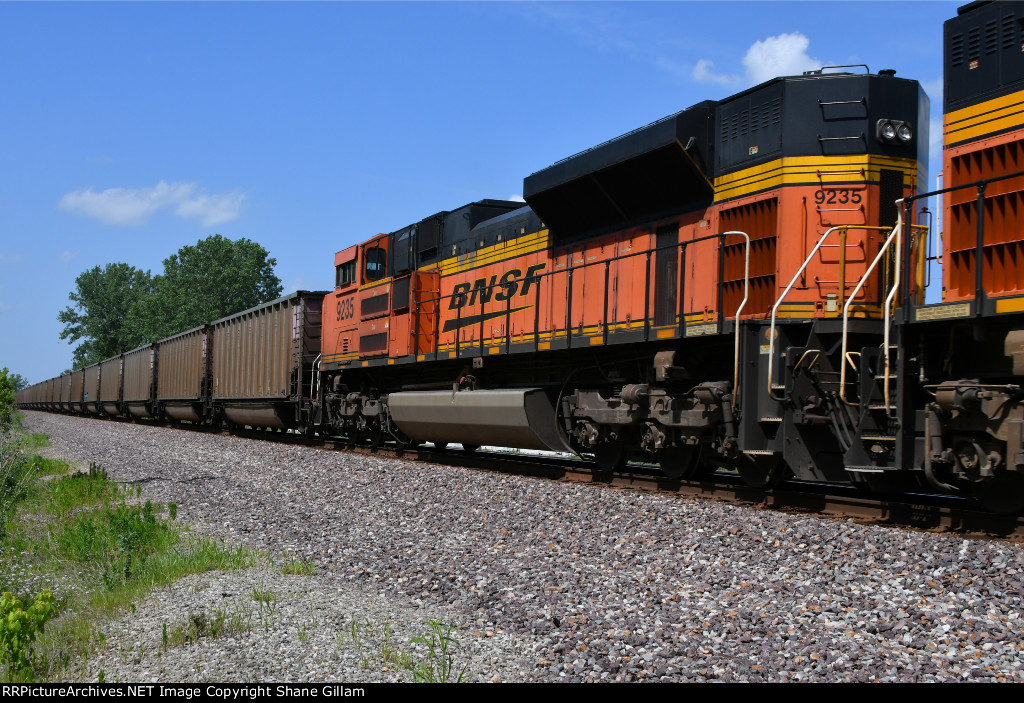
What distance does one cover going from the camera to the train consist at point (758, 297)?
264 inches

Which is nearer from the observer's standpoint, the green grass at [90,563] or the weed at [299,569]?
the green grass at [90,563]

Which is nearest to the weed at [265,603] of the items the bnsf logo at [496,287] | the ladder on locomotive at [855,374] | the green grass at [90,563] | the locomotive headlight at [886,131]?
the green grass at [90,563]

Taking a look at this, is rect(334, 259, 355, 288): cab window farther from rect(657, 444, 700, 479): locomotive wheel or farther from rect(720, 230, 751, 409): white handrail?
rect(720, 230, 751, 409): white handrail

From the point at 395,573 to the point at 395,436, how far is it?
9.94 m

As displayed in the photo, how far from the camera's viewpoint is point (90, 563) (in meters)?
7.66

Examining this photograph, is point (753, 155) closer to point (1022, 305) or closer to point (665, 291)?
point (665, 291)

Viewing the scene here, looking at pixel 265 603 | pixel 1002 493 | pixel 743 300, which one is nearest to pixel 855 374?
pixel 743 300

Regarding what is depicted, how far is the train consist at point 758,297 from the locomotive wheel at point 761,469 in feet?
0.09

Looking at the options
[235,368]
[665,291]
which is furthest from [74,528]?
[235,368]

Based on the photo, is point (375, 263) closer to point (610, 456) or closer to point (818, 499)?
point (610, 456)

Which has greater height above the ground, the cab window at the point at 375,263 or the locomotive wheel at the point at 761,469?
the cab window at the point at 375,263

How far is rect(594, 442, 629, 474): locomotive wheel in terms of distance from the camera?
1094 centimetres

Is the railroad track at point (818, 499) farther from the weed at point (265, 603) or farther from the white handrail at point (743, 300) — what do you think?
the weed at point (265, 603)

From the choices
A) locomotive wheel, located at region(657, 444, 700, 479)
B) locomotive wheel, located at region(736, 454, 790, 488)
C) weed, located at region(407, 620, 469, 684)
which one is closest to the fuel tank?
locomotive wheel, located at region(657, 444, 700, 479)
